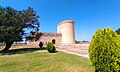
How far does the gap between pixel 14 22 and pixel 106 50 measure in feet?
60.0

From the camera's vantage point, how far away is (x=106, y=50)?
5227 millimetres

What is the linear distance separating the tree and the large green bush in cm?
1623

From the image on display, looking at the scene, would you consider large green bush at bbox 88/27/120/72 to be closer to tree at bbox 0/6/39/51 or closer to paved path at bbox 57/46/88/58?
paved path at bbox 57/46/88/58

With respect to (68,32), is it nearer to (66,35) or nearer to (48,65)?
(66,35)

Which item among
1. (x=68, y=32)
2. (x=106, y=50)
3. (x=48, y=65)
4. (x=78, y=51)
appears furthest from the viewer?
(x=68, y=32)

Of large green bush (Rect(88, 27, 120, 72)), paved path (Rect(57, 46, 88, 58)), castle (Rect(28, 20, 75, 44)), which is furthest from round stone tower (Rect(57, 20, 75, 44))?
large green bush (Rect(88, 27, 120, 72))

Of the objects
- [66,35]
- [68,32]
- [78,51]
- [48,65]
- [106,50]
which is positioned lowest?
[48,65]

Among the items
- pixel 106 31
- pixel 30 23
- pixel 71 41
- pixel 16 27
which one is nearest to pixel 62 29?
pixel 71 41

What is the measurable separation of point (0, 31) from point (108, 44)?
18.1m

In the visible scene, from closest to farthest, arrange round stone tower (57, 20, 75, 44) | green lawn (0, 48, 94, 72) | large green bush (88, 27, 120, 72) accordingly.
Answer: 1. large green bush (88, 27, 120, 72)
2. green lawn (0, 48, 94, 72)
3. round stone tower (57, 20, 75, 44)

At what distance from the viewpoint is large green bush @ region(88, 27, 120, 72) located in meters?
5.14

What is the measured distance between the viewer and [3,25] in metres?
20.7

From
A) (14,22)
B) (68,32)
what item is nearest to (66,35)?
(68,32)

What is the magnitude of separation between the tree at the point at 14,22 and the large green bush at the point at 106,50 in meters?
16.2
